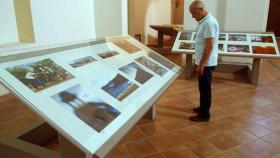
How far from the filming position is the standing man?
342cm

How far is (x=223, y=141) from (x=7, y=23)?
434 cm

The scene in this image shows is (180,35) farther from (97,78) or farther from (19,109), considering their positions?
(97,78)

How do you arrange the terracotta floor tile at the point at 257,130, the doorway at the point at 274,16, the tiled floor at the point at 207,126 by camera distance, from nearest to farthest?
the tiled floor at the point at 207,126, the terracotta floor tile at the point at 257,130, the doorway at the point at 274,16

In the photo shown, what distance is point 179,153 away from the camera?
3125 millimetres

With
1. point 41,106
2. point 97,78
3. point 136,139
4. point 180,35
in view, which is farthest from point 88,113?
point 180,35

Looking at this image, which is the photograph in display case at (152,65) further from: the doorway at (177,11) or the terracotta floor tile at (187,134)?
the doorway at (177,11)

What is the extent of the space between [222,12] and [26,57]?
5.72 metres

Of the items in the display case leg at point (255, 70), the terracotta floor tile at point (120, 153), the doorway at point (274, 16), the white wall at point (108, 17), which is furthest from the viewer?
the doorway at point (274, 16)

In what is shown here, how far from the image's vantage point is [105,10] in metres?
7.52

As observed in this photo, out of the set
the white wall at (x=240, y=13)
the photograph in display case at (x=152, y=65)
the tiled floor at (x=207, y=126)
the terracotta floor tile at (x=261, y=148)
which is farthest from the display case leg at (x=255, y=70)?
the photograph in display case at (x=152, y=65)

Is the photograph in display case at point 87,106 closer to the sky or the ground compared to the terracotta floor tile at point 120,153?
closer to the sky

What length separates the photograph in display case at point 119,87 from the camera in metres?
2.21

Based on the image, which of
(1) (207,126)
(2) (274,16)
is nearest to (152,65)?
(1) (207,126)

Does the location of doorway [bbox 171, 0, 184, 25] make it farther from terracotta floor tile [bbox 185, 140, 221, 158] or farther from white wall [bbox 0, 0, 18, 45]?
terracotta floor tile [bbox 185, 140, 221, 158]
